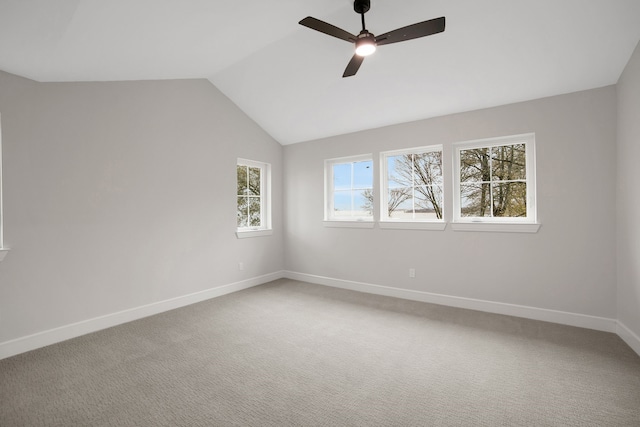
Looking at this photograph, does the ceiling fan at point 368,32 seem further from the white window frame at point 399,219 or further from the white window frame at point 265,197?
the white window frame at point 265,197

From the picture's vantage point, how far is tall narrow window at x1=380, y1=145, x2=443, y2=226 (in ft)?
13.4

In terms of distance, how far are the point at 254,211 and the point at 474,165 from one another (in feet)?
10.7

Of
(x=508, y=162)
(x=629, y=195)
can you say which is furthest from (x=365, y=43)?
(x=629, y=195)

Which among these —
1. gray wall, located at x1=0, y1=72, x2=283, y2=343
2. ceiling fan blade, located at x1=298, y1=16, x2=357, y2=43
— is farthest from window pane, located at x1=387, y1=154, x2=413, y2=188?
ceiling fan blade, located at x1=298, y1=16, x2=357, y2=43

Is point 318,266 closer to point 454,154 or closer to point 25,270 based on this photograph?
point 454,154

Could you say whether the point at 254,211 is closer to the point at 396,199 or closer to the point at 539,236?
the point at 396,199

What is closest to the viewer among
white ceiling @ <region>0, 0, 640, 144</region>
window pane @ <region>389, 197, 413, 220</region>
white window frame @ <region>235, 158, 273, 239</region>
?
white ceiling @ <region>0, 0, 640, 144</region>

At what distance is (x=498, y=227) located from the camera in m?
3.53

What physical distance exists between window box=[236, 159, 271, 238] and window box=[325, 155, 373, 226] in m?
1.04

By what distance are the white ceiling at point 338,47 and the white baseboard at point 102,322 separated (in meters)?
2.32

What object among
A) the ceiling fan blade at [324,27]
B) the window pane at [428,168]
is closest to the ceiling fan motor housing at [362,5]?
the ceiling fan blade at [324,27]

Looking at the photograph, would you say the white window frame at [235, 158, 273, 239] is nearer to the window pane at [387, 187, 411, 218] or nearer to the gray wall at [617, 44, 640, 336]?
the window pane at [387, 187, 411, 218]

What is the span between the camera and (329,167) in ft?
16.7

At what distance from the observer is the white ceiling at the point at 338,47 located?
223cm
